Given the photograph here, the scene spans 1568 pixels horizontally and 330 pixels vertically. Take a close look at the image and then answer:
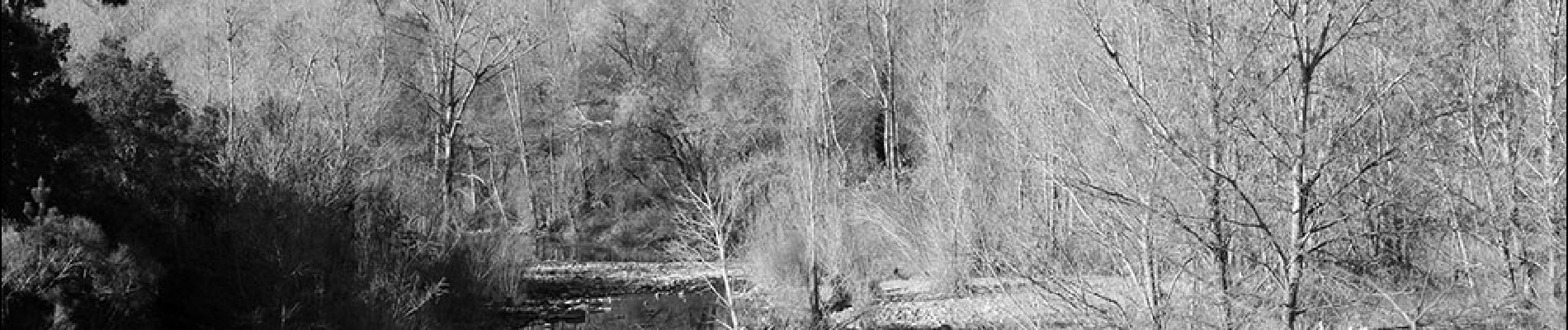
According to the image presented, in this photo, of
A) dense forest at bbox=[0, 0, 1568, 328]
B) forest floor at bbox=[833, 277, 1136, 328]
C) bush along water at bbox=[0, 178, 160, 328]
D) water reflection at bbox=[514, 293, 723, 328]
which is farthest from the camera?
water reflection at bbox=[514, 293, 723, 328]

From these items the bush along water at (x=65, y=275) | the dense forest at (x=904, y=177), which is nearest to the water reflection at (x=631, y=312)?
the dense forest at (x=904, y=177)

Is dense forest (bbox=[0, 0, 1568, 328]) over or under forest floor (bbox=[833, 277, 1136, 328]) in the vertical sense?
over

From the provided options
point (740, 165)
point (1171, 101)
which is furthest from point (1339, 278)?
point (740, 165)

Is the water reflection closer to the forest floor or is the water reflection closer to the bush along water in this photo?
the forest floor

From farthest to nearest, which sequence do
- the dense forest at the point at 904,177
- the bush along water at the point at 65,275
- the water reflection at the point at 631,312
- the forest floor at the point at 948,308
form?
the water reflection at the point at 631,312 < the forest floor at the point at 948,308 < the bush along water at the point at 65,275 < the dense forest at the point at 904,177

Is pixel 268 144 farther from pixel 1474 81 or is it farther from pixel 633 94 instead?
pixel 633 94

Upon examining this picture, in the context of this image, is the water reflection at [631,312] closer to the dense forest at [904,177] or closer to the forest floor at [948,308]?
the dense forest at [904,177]

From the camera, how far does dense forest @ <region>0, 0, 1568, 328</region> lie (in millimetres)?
7324

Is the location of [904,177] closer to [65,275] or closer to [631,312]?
[631,312]

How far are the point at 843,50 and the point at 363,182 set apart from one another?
17229 mm

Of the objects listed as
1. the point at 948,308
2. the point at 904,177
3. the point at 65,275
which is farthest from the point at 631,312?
the point at 65,275

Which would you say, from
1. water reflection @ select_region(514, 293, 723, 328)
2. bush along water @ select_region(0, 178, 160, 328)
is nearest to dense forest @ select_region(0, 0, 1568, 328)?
bush along water @ select_region(0, 178, 160, 328)

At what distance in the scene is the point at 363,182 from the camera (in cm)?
1828

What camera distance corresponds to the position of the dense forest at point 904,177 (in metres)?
7.32
